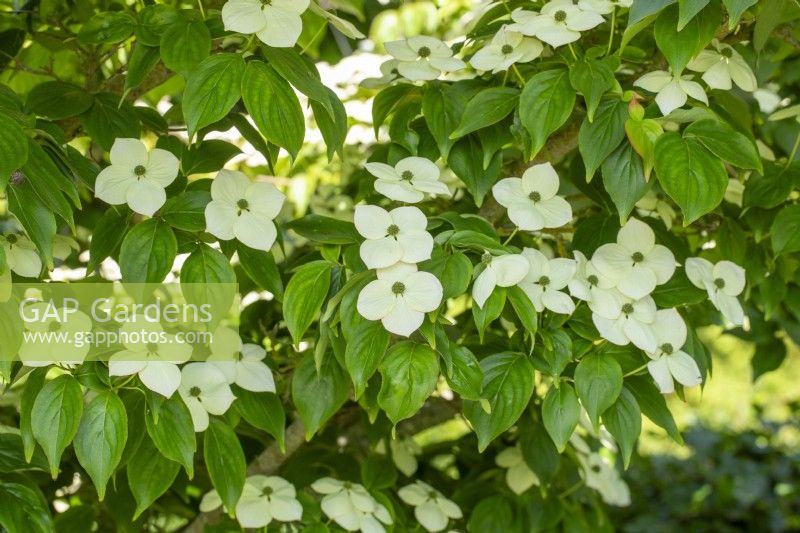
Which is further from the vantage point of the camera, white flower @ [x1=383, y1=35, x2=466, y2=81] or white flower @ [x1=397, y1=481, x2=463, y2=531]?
white flower @ [x1=397, y1=481, x2=463, y2=531]

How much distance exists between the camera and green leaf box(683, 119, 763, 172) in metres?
0.88

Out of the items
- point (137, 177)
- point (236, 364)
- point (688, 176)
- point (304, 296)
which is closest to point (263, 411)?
point (236, 364)

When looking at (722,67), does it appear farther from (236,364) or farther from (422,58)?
(236,364)

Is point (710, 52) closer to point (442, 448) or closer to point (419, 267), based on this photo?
point (419, 267)

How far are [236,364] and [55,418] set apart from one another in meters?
0.20

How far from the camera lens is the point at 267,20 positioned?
0.87 meters

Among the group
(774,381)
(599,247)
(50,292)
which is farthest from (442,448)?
(774,381)

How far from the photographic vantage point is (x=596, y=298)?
95 cm

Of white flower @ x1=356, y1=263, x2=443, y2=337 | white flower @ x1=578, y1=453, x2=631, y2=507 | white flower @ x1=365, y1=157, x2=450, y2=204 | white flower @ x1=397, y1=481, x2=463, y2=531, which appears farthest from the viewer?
white flower @ x1=578, y1=453, x2=631, y2=507

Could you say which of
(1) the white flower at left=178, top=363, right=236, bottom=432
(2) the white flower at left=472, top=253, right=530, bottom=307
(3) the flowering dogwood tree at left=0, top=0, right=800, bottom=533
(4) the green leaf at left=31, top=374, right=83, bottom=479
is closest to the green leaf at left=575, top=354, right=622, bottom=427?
(3) the flowering dogwood tree at left=0, top=0, right=800, bottom=533

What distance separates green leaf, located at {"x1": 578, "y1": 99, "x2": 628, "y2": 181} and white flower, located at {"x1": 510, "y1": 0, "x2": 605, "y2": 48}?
8 cm

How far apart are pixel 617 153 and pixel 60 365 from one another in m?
0.56

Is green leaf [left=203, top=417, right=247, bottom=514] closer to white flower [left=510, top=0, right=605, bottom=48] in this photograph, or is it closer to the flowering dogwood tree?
the flowering dogwood tree

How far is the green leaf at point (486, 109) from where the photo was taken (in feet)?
3.11
